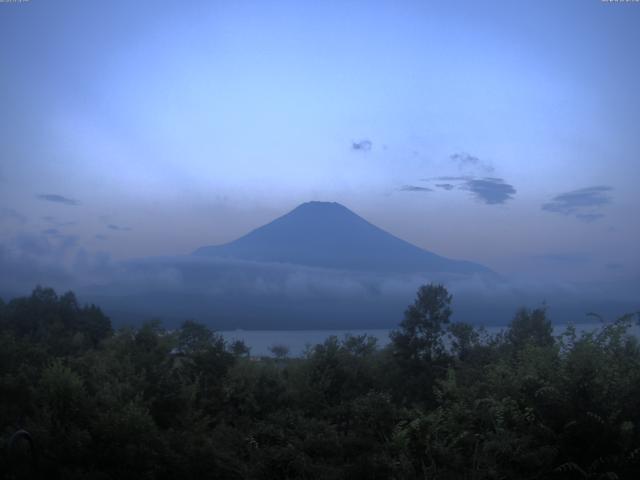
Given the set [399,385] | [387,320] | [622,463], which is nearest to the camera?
[622,463]

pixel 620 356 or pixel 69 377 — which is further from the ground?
pixel 620 356

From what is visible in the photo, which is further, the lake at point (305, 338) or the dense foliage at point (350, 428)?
the lake at point (305, 338)

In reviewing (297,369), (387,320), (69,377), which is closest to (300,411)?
(297,369)

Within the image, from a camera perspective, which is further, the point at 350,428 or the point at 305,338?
the point at 305,338

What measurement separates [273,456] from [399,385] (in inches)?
532

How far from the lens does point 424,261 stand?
A: 65750 mm

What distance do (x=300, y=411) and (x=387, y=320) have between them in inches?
1652

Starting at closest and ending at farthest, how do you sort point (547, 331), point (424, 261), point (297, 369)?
1. point (297, 369)
2. point (547, 331)
3. point (424, 261)

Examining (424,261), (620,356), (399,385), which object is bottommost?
(399,385)

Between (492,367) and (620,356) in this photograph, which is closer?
(620,356)

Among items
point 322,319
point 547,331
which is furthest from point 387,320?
point 547,331

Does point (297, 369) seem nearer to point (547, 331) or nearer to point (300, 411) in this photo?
point (300, 411)

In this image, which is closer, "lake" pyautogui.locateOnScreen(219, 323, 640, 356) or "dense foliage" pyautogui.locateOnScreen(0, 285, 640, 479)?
"dense foliage" pyautogui.locateOnScreen(0, 285, 640, 479)

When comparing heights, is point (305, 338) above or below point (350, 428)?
above
